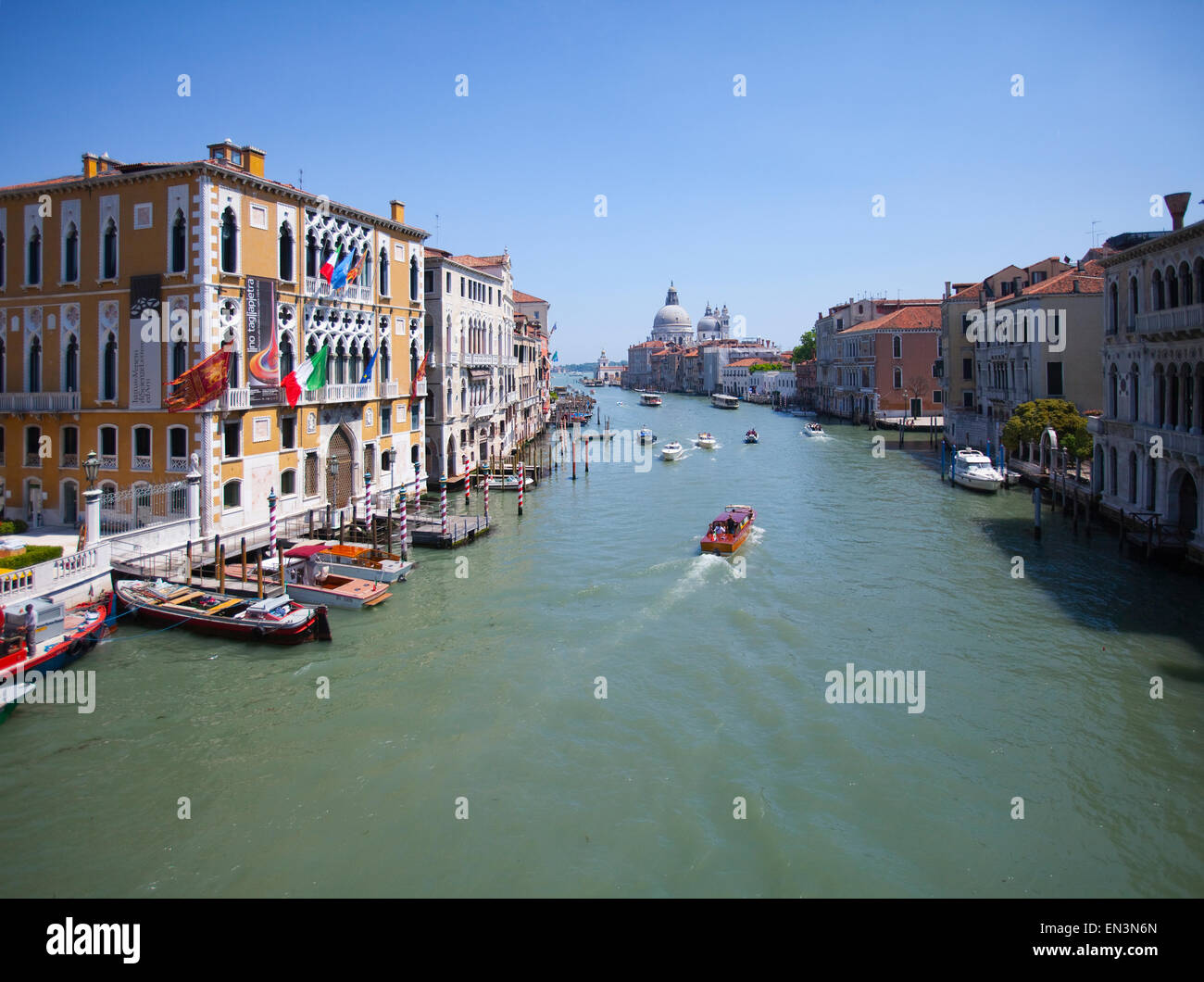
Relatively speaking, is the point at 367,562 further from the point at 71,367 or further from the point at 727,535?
the point at 727,535

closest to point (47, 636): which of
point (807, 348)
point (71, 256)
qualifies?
point (71, 256)

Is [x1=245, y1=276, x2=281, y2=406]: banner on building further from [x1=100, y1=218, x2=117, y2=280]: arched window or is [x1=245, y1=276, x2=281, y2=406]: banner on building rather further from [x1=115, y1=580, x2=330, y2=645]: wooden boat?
[x1=115, y1=580, x2=330, y2=645]: wooden boat

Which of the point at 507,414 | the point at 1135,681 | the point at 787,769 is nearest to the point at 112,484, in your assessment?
the point at 787,769

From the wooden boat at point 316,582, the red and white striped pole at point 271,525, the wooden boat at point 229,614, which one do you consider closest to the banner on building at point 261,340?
the red and white striped pole at point 271,525

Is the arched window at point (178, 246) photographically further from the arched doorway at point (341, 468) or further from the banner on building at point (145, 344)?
the arched doorway at point (341, 468)

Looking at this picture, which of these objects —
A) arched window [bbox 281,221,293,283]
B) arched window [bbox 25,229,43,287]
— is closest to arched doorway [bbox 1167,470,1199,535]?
arched window [bbox 281,221,293,283]
